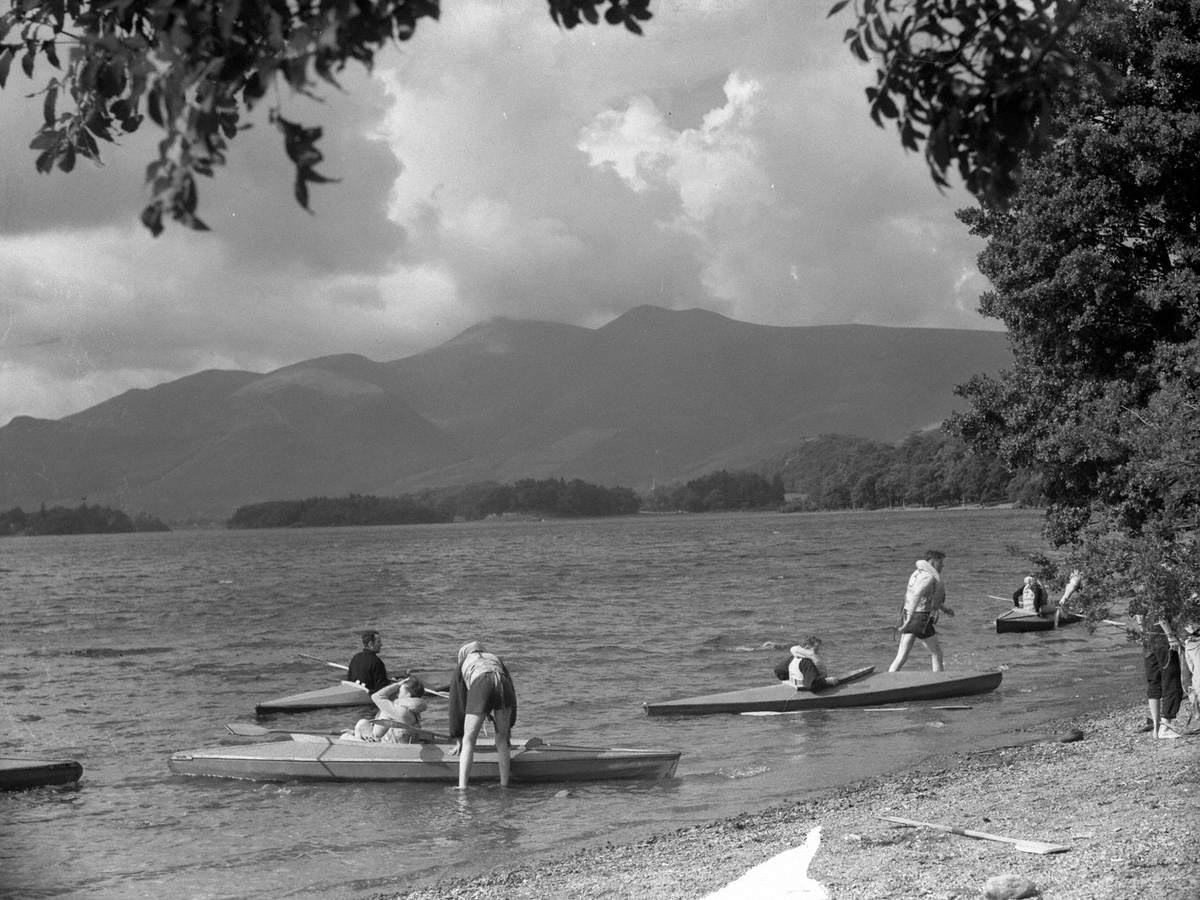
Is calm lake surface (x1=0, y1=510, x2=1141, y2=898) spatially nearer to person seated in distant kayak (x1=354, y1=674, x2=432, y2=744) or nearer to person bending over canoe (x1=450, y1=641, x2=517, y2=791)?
person bending over canoe (x1=450, y1=641, x2=517, y2=791)

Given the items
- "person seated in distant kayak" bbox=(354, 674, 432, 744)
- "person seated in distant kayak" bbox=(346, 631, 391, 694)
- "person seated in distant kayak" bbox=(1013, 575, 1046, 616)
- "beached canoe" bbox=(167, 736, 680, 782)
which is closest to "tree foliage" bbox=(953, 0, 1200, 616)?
"beached canoe" bbox=(167, 736, 680, 782)

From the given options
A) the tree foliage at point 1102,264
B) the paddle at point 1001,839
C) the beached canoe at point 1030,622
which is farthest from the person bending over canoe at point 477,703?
the beached canoe at point 1030,622

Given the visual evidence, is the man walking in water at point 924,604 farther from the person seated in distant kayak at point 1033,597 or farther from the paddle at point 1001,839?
the person seated in distant kayak at point 1033,597

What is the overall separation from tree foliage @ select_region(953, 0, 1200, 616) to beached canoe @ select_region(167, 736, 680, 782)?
6.30 metres

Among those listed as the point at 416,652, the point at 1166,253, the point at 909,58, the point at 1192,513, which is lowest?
the point at 416,652

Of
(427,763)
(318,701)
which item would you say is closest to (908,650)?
(427,763)

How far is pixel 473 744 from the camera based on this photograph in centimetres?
1448

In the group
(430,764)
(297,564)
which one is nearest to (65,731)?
(430,764)

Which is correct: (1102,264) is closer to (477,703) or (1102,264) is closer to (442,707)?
(477,703)

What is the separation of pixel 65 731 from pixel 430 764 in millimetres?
9889

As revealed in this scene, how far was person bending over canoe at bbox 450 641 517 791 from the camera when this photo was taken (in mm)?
13906

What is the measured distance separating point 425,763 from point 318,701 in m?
8.19

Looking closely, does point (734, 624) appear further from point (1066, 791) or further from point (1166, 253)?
point (1066, 791)

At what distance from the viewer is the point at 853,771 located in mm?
15383
